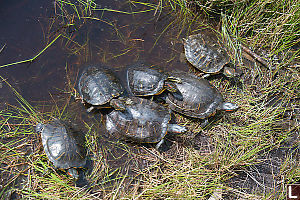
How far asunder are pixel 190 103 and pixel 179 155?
102cm

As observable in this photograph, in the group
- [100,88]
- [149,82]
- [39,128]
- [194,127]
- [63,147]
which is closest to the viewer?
[63,147]

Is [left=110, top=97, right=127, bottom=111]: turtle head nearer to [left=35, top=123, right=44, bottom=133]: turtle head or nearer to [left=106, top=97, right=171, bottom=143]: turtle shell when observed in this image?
[left=106, top=97, right=171, bottom=143]: turtle shell

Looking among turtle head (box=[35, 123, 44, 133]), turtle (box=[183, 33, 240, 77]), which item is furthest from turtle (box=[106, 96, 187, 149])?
turtle (box=[183, 33, 240, 77])

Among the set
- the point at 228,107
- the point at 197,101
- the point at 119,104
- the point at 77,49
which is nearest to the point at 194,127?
the point at 197,101

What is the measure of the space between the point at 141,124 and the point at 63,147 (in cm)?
138

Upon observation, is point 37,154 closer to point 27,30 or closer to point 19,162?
point 19,162

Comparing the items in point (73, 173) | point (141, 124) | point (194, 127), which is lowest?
point (73, 173)

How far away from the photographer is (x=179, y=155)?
14.6ft

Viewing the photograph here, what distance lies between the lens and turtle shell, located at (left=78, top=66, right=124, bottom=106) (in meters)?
4.34

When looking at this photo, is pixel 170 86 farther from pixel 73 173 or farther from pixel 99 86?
pixel 73 173

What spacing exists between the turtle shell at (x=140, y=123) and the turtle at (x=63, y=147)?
0.75 meters

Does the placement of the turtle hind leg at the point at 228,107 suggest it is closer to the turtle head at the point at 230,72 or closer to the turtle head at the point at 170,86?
the turtle head at the point at 230,72

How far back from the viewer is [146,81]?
14.7 feet

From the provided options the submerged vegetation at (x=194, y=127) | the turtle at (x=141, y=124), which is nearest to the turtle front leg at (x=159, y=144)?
the turtle at (x=141, y=124)
